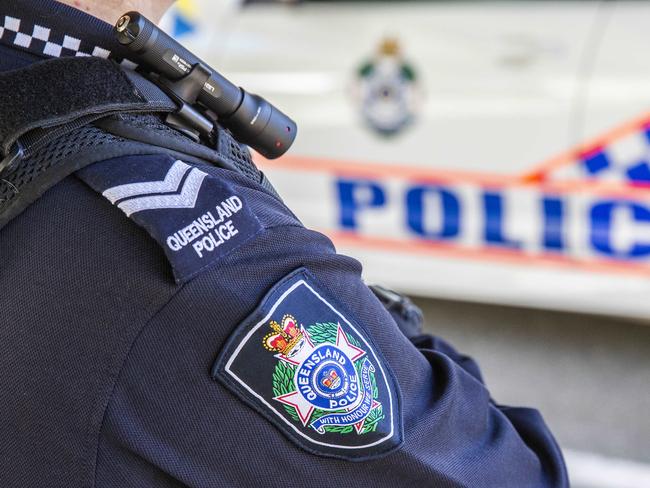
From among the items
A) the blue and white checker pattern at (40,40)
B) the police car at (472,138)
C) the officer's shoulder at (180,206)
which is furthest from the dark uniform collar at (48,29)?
the police car at (472,138)

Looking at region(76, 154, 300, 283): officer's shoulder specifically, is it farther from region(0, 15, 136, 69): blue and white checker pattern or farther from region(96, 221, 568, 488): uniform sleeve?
region(0, 15, 136, 69): blue and white checker pattern

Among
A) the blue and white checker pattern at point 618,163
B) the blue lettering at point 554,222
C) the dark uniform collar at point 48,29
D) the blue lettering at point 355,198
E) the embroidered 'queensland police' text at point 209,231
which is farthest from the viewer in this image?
the blue lettering at point 355,198

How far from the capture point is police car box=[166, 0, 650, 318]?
127 inches

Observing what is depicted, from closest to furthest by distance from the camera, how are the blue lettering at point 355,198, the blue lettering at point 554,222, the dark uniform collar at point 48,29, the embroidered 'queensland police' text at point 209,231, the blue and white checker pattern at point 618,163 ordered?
the embroidered 'queensland police' text at point 209,231
the dark uniform collar at point 48,29
the blue and white checker pattern at point 618,163
the blue lettering at point 554,222
the blue lettering at point 355,198

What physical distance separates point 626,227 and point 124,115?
101 inches

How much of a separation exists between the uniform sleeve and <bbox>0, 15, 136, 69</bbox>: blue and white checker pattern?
264 mm

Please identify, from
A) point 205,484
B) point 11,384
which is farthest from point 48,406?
point 205,484

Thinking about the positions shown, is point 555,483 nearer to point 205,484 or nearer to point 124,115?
point 205,484

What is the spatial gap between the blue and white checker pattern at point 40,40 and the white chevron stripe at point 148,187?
0.17 metres

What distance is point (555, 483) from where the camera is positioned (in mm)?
1130

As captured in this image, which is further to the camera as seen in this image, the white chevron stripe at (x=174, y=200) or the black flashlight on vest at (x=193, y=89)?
the black flashlight on vest at (x=193, y=89)

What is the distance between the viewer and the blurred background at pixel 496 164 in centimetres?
320

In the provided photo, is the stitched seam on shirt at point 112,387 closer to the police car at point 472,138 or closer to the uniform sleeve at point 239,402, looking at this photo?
the uniform sleeve at point 239,402

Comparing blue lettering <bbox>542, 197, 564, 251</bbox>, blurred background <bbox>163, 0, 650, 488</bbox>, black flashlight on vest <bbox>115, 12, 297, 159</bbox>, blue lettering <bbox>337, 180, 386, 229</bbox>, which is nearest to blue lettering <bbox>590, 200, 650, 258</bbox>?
blurred background <bbox>163, 0, 650, 488</bbox>
